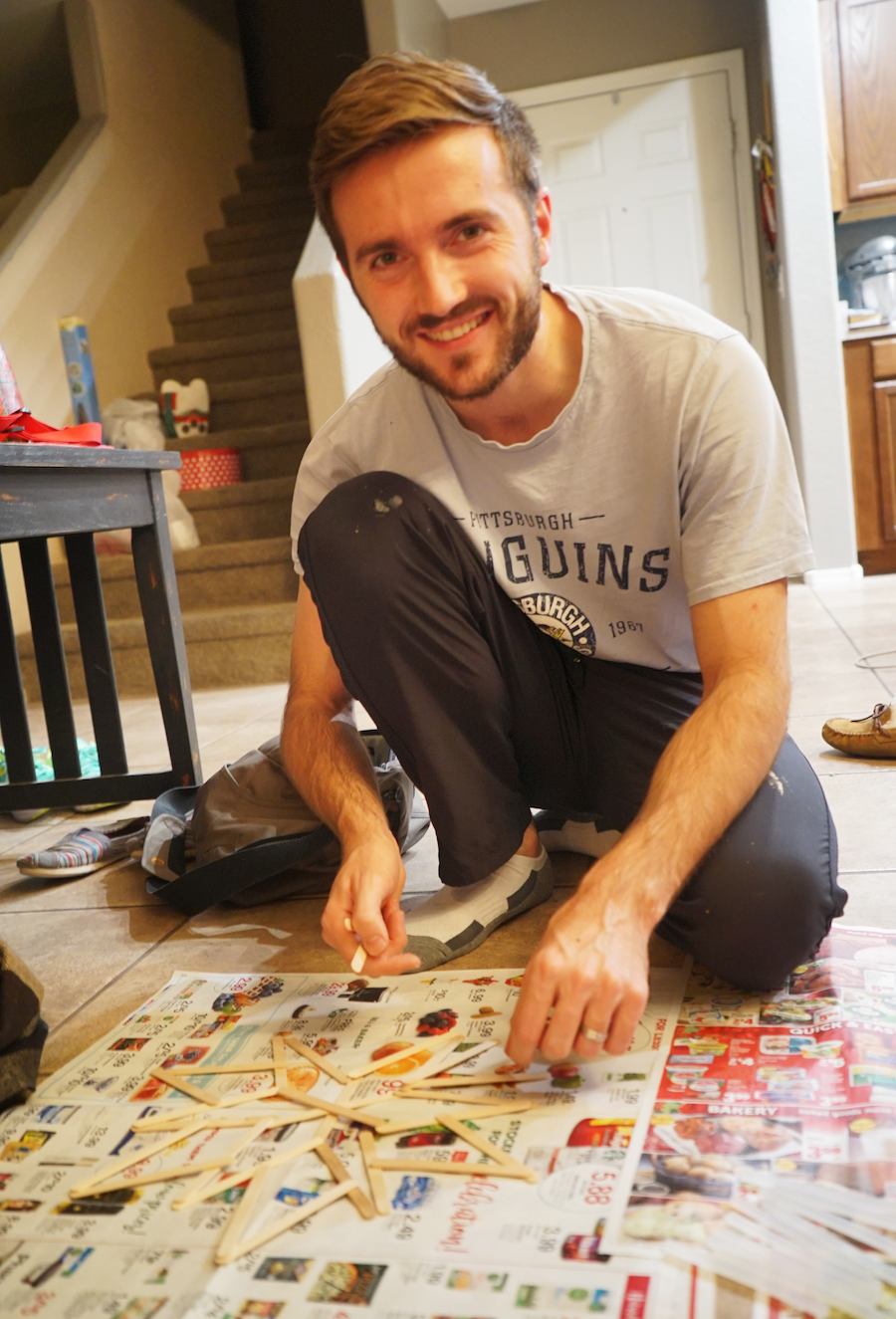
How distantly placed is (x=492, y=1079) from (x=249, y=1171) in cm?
20

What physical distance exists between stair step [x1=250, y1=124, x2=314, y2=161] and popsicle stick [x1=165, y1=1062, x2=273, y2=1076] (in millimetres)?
6283

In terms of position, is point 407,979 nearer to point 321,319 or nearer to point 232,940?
point 232,940

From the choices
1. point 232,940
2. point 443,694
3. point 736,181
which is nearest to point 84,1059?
point 232,940

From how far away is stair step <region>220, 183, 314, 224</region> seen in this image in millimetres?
5747

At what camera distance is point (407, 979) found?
1.10 metres

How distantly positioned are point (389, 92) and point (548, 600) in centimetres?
50

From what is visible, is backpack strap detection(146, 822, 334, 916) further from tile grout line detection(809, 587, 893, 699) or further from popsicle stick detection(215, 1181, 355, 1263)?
tile grout line detection(809, 587, 893, 699)

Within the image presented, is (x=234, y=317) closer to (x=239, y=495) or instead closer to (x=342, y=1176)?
(x=239, y=495)

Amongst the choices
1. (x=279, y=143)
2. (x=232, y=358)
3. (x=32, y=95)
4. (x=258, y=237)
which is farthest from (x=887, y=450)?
(x=32, y=95)

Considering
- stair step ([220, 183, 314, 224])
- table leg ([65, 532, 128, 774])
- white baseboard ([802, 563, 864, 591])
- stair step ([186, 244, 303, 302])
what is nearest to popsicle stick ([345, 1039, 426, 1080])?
table leg ([65, 532, 128, 774])

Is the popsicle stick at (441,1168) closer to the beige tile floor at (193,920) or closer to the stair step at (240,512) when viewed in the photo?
the beige tile floor at (193,920)

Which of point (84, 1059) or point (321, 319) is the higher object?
point (321, 319)

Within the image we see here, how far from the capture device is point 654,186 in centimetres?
438

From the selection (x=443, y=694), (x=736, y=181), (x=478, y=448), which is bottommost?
(x=443, y=694)
